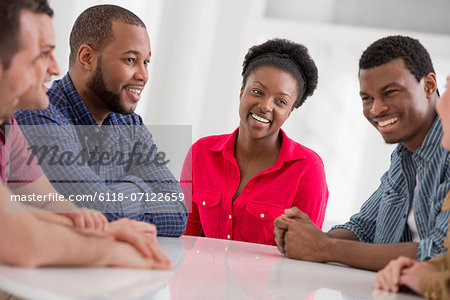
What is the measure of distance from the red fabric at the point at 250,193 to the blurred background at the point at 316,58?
88.0 inches

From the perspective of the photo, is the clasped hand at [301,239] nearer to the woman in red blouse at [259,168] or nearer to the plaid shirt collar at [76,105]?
the woman in red blouse at [259,168]

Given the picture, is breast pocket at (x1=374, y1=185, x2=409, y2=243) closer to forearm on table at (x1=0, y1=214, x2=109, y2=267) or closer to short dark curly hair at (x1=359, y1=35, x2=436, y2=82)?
short dark curly hair at (x1=359, y1=35, x2=436, y2=82)

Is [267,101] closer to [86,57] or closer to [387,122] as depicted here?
[387,122]

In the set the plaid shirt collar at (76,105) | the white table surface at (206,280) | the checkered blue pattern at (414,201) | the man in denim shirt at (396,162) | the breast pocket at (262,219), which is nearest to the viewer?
the white table surface at (206,280)

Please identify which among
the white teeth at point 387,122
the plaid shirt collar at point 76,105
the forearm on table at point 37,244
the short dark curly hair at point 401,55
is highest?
the short dark curly hair at point 401,55

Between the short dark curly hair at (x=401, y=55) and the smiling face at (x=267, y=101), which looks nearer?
the short dark curly hair at (x=401, y=55)

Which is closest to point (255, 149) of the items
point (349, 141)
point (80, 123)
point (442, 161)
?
point (80, 123)

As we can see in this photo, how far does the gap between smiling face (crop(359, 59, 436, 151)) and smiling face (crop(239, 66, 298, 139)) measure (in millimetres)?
646

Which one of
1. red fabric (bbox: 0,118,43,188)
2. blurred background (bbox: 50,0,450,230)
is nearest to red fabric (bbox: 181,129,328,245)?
red fabric (bbox: 0,118,43,188)

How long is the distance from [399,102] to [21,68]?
1.25 meters

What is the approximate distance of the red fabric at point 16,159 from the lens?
4.68 feet

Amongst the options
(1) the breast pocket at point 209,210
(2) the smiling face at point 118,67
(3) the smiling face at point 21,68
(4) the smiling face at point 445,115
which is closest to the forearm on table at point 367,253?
Answer: (4) the smiling face at point 445,115

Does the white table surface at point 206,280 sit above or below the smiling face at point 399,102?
below

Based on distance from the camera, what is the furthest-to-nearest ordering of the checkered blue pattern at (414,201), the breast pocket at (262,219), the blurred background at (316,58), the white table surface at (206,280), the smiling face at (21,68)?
the blurred background at (316,58) → the breast pocket at (262,219) → the checkered blue pattern at (414,201) → the smiling face at (21,68) → the white table surface at (206,280)
